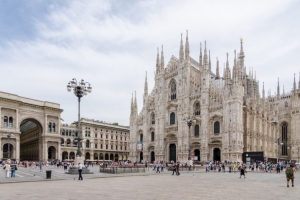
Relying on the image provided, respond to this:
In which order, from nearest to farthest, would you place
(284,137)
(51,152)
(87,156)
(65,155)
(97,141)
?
(51,152) → (284,137) → (65,155) → (87,156) → (97,141)

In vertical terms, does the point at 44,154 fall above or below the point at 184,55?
below

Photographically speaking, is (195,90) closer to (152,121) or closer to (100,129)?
(152,121)

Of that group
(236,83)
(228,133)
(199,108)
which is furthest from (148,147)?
(236,83)

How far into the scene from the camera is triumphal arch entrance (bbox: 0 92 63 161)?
174 feet

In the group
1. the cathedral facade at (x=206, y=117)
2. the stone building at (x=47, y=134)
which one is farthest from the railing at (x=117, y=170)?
the stone building at (x=47, y=134)

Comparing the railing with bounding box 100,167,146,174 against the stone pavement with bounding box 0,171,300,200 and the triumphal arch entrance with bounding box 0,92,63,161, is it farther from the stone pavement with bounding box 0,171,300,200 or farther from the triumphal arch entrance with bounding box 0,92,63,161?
the triumphal arch entrance with bounding box 0,92,63,161

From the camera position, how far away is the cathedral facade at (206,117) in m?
48.9

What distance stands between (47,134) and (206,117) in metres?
A: 32.3

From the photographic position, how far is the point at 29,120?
197ft

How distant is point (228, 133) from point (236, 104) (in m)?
5.06

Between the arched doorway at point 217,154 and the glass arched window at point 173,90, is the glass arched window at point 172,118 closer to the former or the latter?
the glass arched window at point 173,90

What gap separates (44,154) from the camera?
190 feet

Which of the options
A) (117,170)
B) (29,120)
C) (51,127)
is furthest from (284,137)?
(29,120)

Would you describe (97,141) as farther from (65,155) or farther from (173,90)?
(173,90)
